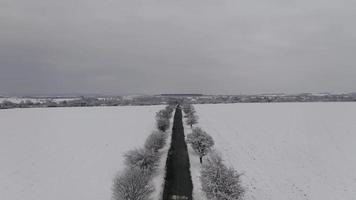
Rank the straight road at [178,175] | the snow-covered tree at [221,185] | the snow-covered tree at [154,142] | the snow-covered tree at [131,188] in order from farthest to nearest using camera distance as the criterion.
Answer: the snow-covered tree at [154,142] → the straight road at [178,175] → the snow-covered tree at [221,185] → the snow-covered tree at [131,188]

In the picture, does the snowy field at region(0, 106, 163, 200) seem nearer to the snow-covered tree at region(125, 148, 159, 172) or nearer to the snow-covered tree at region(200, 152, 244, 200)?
the snow-covered tree at region(125, 148, 159, 172)

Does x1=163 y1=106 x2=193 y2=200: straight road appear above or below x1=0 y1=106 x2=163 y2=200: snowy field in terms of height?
above

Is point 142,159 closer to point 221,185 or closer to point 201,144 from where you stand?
point 201,144

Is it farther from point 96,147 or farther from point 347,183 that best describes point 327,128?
point 96,147

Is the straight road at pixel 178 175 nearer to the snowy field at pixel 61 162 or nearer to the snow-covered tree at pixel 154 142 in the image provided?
the snow-covered tree at pixel 154 142

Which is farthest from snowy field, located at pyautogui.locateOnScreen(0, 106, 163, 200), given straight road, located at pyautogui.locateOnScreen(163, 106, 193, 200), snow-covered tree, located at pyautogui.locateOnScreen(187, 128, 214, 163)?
snow-covered tree, located at pyautogui.locateOnScreen(187, 128, 214, 163)

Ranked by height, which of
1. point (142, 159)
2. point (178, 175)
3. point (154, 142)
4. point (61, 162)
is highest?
point (154, 142)

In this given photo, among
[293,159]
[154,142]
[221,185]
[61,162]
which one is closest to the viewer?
[221,185]

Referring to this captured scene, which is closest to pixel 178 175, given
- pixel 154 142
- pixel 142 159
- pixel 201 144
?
pixel 142 159

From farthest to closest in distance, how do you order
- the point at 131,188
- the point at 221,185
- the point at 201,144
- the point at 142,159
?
the point at 201,144 → the point at 142,159 → the point at 221,185 → the point at 131,188

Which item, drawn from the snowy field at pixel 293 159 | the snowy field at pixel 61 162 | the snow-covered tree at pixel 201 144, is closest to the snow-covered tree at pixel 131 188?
the snowy field at pixel 61 162

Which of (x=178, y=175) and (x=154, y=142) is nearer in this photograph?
(x=178, y=175)
